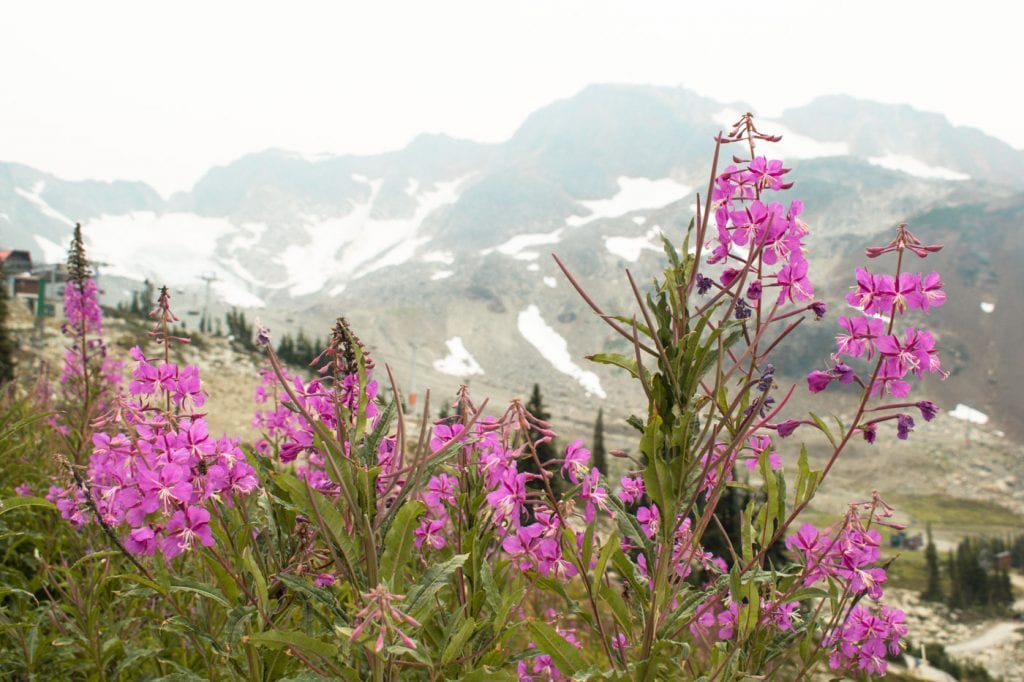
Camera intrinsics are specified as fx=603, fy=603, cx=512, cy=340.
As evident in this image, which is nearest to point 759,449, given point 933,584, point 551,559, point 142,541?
point 551,559

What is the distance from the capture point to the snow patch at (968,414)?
293ft

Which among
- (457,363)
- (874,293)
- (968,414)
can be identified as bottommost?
(968,414)

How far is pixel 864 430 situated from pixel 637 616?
3.50 ft

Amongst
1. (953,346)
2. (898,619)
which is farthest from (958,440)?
(898,619)

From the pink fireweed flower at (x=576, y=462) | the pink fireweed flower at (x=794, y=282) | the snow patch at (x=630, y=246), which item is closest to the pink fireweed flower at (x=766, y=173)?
the pink fireweed flower at (x=794, y=282)

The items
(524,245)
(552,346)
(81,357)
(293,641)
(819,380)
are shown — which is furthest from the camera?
(524,245)

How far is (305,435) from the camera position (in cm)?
213

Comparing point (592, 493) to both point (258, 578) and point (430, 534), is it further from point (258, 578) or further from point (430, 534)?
point (258, 578)

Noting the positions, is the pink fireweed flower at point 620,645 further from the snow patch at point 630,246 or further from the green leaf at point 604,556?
the snow patch at point 630,246

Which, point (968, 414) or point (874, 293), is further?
point (968, 414)

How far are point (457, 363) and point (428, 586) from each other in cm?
10857

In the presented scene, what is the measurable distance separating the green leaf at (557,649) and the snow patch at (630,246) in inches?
6042

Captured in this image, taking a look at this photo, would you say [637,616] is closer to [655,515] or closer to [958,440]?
[655,515]

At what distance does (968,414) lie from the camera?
90.9m
